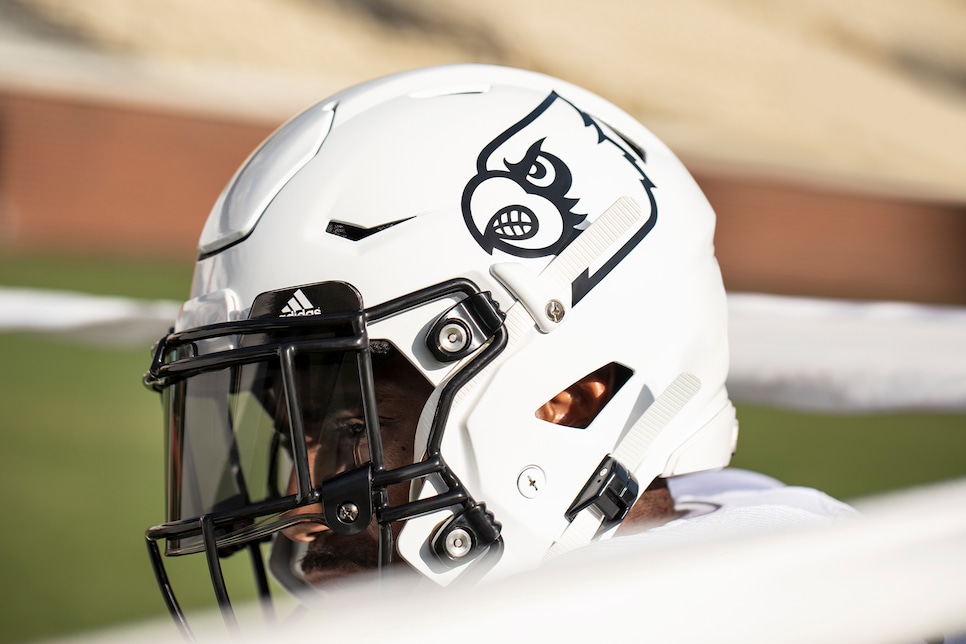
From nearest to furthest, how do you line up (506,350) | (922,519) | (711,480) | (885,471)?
1. (922,519)
2. (506,350)
3. (711,480)
4. (885,471)

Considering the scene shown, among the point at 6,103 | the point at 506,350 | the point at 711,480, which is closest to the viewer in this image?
the point at 506,350

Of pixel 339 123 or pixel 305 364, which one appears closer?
pixel 305 364

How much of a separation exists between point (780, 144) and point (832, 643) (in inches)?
1049

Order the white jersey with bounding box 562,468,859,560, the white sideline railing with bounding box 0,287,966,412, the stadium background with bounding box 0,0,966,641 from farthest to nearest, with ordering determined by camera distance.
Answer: the stadium background with bounding box 0,0,966,641 → the white sideline railing with bounding box 0,287,966,412 → the white jersey with bounding box 562,468,859,560

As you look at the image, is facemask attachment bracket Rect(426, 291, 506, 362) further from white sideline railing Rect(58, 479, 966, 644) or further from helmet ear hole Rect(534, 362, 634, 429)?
white sideline railing Rect(58, 479, 966, 644)

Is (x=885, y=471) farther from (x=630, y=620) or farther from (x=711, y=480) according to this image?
(x=630, y=620)

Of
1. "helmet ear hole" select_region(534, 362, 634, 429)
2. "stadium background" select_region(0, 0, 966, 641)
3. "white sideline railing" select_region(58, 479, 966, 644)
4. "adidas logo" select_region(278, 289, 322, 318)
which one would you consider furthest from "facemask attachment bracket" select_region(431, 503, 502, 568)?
"stadium background" select_region(0, 0, 966, 641)

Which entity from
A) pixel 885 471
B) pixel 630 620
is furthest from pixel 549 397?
pixel 885 471

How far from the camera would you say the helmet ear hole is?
1.80 metres

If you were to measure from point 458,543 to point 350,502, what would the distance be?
21 cm

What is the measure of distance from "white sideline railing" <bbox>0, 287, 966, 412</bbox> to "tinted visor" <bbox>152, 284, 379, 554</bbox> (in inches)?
71.6

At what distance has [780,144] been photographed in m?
25.8

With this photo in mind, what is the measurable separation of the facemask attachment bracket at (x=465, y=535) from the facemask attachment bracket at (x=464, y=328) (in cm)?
28

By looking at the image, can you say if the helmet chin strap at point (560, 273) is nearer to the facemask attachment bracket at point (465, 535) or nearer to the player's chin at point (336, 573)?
the facemask attachment bracket at point (465, 535)
